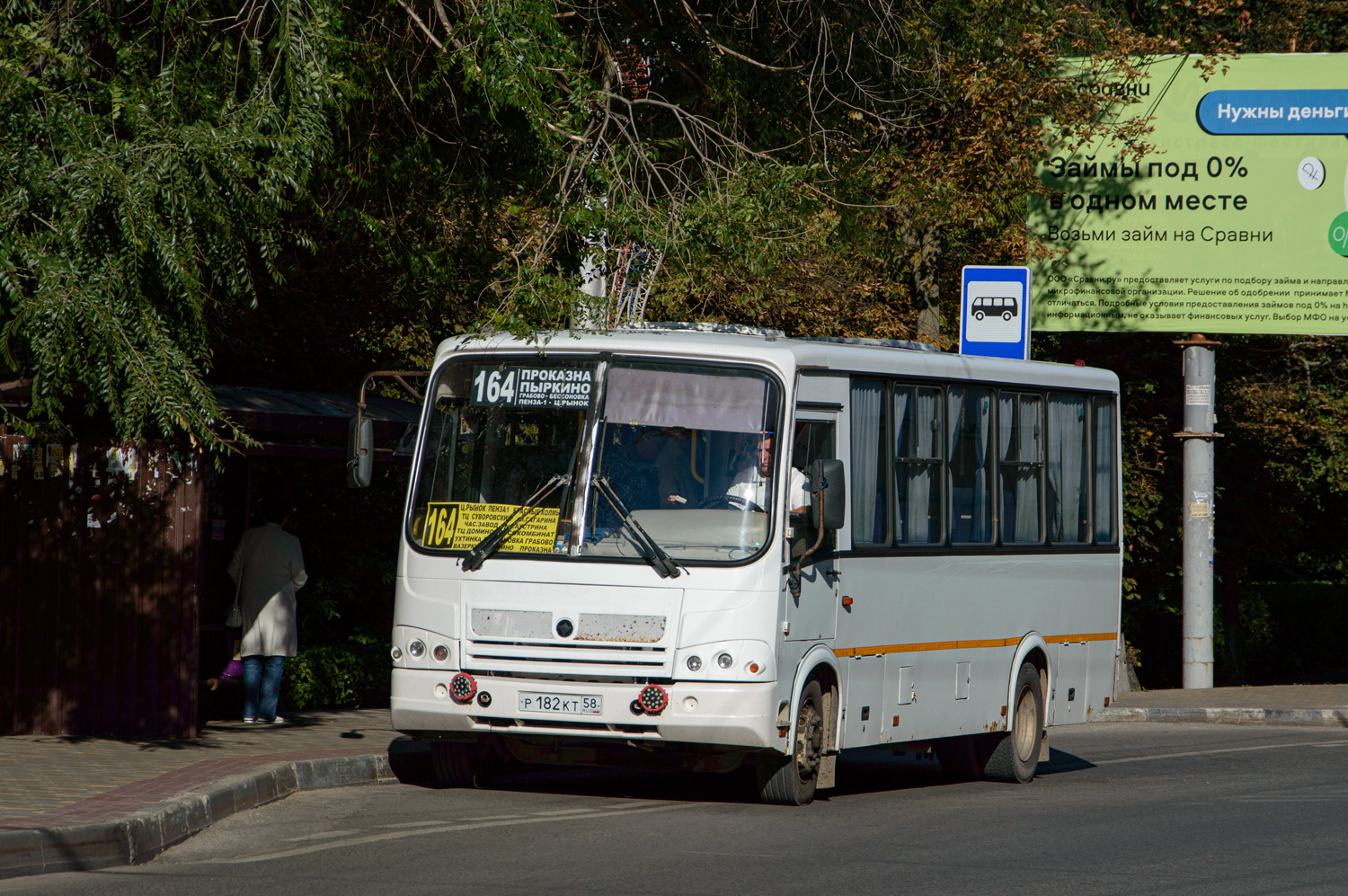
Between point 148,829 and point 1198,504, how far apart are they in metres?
16.2

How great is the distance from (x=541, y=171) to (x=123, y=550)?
399 centimetres

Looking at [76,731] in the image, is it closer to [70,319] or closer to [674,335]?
[70,319]

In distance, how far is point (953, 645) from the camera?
12.2 m

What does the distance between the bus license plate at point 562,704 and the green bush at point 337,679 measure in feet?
20.4

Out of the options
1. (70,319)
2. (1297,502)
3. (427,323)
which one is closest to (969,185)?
(427,323)

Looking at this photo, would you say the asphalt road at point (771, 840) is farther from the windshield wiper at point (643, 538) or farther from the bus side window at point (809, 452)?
the bus side window at point (809, 452)

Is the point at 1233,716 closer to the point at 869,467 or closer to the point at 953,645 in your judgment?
the point at 953,645

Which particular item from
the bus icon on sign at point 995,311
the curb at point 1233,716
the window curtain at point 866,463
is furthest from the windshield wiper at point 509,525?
the curb at point 1233,716

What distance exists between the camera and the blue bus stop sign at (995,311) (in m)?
16.7

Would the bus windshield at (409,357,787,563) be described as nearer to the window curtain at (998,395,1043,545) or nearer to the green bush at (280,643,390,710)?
the window curtain at (998,395,1043,545)

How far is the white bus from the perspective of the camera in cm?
1019

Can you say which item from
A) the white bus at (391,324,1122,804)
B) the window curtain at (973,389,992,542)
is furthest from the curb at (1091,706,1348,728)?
the white bus at (391,324,1122,804)

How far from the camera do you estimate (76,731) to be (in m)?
12.6

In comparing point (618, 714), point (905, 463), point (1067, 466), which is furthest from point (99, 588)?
point (1067, 466)
